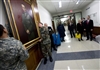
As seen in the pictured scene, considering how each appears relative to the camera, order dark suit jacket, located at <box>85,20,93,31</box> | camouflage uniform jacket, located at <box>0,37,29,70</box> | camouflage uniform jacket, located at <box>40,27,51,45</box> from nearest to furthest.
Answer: camouflage uniform jacket, located at <box>0,37,29,70</box>, camouflage uniform jacket, located at <box>40,27,51,45</box>, dark suit jacket, located at <box>85,20,93,31</box>

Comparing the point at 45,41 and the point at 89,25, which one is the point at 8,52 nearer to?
the point at 45,41

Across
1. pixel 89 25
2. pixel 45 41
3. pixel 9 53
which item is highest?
pixel 89 25

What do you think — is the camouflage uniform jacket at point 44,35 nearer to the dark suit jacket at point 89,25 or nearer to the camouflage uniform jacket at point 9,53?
the camouflage uniform jacket at point 9,53

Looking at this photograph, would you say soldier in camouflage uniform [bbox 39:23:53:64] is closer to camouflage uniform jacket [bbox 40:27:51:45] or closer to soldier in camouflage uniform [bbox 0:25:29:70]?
camouflage uniform jacket [bbox 40:27:51:45]

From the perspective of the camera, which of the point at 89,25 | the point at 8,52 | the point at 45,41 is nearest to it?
the point at 8,52

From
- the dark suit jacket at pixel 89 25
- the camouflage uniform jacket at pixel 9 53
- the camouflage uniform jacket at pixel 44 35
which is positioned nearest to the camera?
the camouflage uniform jacket at pixel 9 53

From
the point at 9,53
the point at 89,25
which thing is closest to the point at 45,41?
the point at 9,53

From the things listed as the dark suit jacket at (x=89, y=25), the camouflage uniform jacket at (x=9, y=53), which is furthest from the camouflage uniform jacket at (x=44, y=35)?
the dark suit jacket at (x=89, y=25)

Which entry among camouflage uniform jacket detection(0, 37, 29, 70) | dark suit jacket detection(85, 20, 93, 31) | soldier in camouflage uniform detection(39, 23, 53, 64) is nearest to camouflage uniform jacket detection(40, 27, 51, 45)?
soldier in camouflage uniform detection(39, 23, 53, 64)

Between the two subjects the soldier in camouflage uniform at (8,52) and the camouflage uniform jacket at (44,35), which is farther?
the camouflage uniform jacket at (44,35)

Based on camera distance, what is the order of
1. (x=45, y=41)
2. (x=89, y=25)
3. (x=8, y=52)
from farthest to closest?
1. (x=89, y=25)
2. (x=45, y=41)
3. (x=8, y=52)

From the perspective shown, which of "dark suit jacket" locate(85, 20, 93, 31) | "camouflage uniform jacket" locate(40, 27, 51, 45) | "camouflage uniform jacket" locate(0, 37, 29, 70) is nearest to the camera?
"camouflage uniform jacket" locate(0, 37, 29, 70)

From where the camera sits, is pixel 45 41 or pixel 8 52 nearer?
pixel 8 52

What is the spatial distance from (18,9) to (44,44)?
1.51 metres
